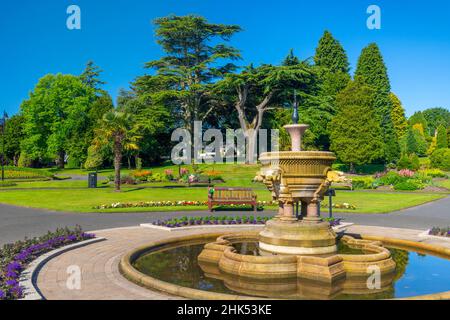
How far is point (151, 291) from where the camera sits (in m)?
7.47

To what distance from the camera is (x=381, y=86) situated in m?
67.9

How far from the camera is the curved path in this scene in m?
15.5

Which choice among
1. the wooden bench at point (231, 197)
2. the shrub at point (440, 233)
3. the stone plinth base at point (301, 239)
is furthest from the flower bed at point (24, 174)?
the shrub at point (440, 233)

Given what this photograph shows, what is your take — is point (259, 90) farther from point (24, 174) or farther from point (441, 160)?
point (24, 174)

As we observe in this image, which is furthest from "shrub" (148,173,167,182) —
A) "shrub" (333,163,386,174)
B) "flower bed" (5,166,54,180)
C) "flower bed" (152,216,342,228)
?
"shrub" (333,163,386,174)

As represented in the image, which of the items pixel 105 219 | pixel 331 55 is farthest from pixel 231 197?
pixel 331 55

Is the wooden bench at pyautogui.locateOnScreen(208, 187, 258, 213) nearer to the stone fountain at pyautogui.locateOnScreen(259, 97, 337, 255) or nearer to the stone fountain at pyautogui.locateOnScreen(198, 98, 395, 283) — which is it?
the stone fountain at pyautogui.locateOnScreen(198, 98, 395, 283)

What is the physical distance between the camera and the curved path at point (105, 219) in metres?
15.5

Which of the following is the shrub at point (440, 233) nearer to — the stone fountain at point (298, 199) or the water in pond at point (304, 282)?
the water in pond at point (304, 282)

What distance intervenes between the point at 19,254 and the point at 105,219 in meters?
8.60

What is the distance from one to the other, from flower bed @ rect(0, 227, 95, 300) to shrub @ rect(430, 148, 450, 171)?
188 ft

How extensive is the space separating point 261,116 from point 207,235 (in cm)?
4043

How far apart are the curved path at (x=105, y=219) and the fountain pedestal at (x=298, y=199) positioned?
798 centimetres
